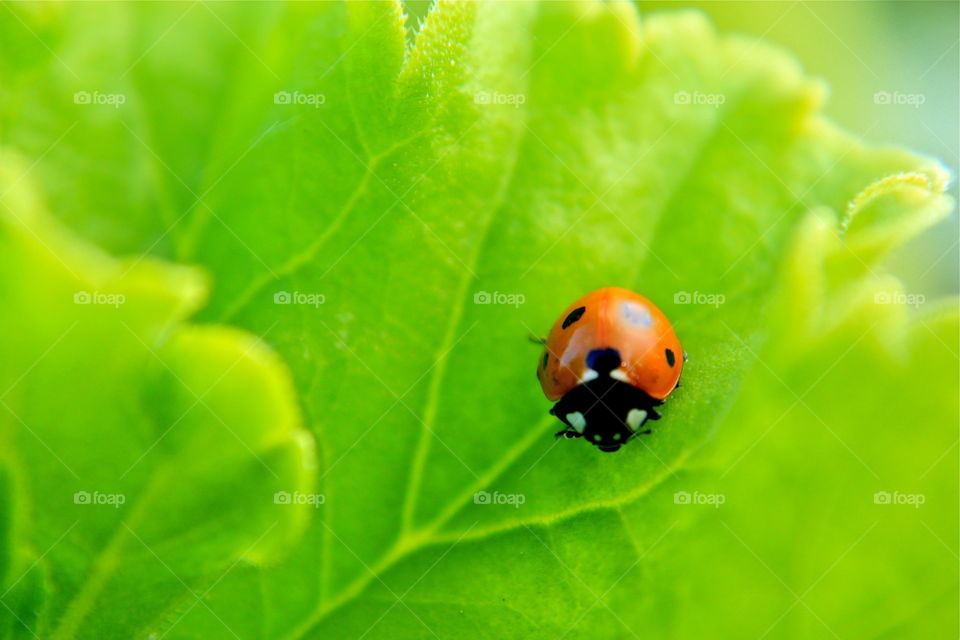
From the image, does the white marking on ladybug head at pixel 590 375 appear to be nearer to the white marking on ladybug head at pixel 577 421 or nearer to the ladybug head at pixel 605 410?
the ladybug head at pixel 605 410

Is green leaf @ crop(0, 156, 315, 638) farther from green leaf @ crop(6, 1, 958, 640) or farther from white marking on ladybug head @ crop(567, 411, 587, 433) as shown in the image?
white marking on ladybug head @ crop(567, 411, 587, 433)

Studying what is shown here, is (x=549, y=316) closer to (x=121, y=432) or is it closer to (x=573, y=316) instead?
(x=573, y=316)

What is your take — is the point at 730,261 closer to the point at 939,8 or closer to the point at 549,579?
the point at 549,579

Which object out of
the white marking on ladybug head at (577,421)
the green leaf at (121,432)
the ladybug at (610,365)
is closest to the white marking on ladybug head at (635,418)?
the ladybug at (610,365)

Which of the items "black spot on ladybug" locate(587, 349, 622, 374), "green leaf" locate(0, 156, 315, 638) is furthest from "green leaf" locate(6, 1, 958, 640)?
"black spot on ladybug" locate(587, 349, 622, 374)

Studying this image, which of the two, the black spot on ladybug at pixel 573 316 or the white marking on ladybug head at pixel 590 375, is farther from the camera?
the white marking on ladybug head at pixel 590 375

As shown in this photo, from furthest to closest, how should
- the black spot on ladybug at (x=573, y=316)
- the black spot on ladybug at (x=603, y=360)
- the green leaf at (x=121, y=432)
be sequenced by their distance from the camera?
the black spot on ladybug at (x=603, y=360)
the black spot on ladybug at (x=573, y=316)
the green leaf at (x=121, y=432)

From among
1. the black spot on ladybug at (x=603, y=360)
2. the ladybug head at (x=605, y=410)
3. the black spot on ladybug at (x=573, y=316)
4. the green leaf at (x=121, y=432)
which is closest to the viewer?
the green leaf at (x=121, y=432)
